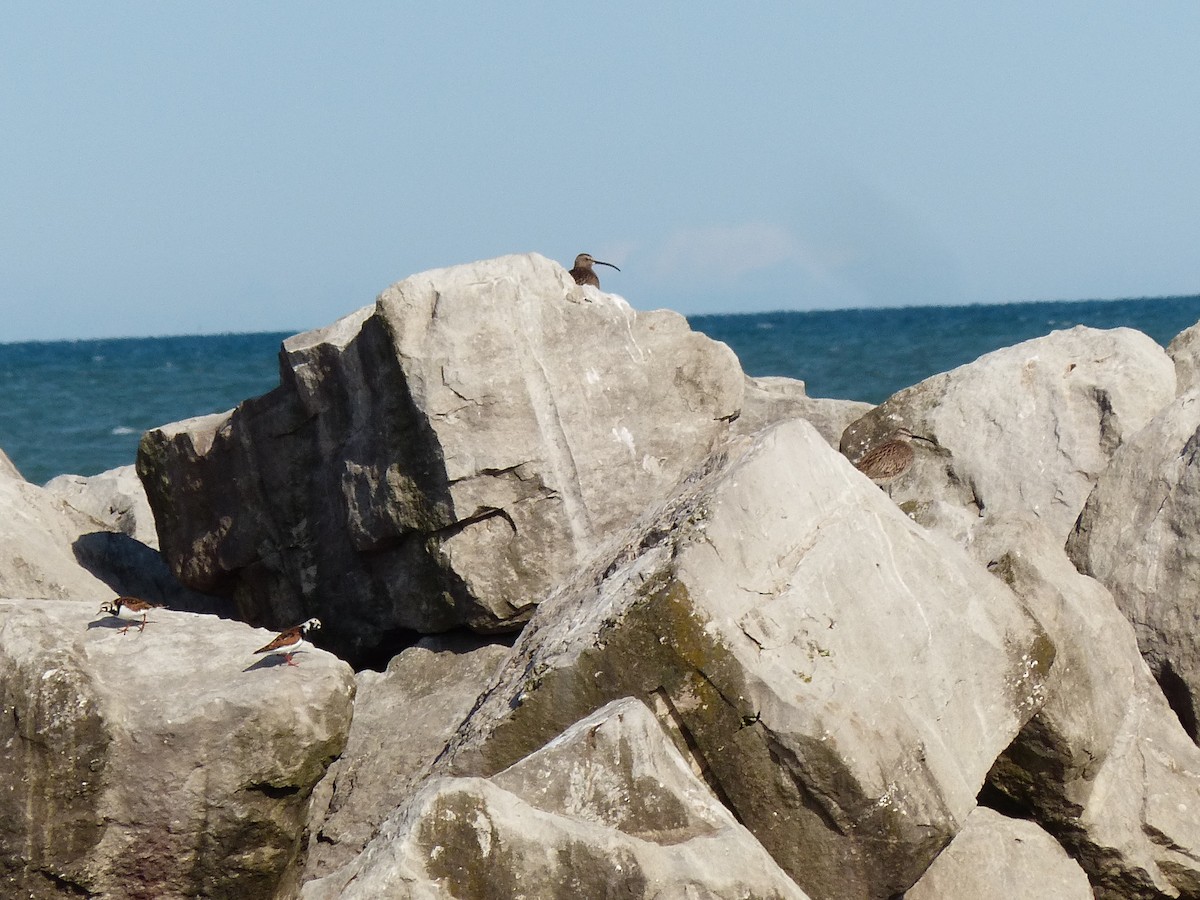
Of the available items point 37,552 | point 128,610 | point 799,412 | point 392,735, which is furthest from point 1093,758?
point 37,552

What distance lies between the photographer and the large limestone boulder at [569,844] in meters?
4.66

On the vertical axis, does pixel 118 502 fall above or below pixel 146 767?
above

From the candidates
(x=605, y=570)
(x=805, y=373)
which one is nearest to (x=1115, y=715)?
(x=605, y=570)

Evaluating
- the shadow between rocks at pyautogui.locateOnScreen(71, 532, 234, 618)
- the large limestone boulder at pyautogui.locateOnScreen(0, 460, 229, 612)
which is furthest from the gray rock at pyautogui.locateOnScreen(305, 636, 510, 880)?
the shadow between rocks at pyautogui.locateOnScreen(71, 532, 234, 618)

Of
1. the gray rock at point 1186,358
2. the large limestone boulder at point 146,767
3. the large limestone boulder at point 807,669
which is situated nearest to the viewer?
the large limestone boulder at point 807,669

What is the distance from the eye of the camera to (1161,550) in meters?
7.84

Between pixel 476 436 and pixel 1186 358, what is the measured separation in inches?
196

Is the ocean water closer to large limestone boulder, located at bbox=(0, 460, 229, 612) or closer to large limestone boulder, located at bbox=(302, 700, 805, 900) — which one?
large limestone boulder, located at bbox=(0, 460, 229, 612)

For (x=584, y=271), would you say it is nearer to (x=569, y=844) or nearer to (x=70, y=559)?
(x=70, y=559)

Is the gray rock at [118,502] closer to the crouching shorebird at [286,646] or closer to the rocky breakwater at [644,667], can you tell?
the rocky breakwater at [644,667]

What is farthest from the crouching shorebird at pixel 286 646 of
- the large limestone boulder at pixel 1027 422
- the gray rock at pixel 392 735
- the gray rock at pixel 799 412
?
the gray rock at pixel 799 412

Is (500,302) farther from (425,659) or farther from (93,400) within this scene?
(93,400)

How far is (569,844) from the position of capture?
4707 mm

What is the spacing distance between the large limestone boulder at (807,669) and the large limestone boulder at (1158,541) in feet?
6.26
